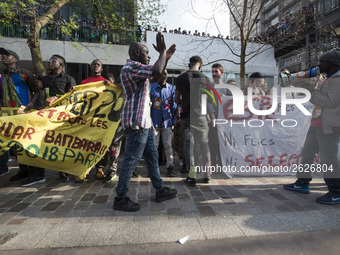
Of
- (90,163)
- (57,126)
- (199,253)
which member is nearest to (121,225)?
(199,253)

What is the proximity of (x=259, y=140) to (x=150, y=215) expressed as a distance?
257cm

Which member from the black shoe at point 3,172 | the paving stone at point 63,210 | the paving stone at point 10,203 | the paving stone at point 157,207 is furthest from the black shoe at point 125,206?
the black shoe at point 3,172

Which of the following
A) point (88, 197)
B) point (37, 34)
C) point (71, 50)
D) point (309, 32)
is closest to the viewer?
point (88, 197)

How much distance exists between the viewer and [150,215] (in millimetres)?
2664

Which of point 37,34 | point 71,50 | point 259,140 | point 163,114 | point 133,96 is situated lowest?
point 259,140

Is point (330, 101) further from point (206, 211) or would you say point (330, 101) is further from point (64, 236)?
point (64, 236)

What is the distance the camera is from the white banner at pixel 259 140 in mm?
4219

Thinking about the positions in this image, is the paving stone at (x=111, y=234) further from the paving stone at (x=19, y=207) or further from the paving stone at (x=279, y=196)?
the paving stone at (x=279, y=196)

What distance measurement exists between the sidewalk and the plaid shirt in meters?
1.09

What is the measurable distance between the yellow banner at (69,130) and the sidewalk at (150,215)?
1.74ft

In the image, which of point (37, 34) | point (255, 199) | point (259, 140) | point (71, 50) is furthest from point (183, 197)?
point (71, 50)

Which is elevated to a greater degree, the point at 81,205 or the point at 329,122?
the point at 329,122

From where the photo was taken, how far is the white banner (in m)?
4.22

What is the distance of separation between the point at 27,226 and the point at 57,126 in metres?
1.44
